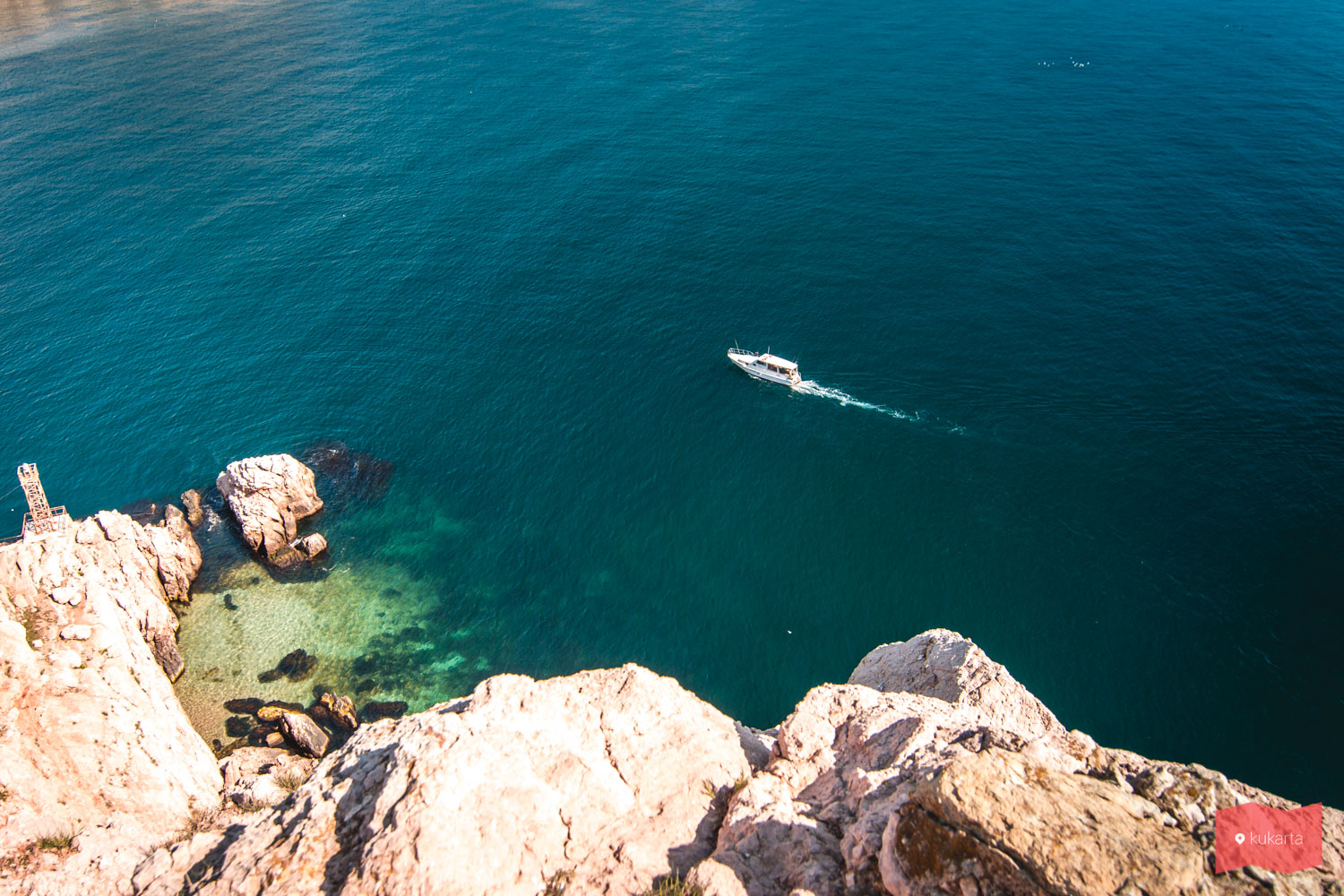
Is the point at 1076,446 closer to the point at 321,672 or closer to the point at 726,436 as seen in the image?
the point at 726,436

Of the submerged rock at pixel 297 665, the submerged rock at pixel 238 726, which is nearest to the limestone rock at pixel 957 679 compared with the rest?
the submerged rock at pixel 297 665

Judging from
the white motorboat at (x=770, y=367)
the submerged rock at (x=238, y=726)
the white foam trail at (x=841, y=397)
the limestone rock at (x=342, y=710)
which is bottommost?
the limestone rock at (x=342, y=710)

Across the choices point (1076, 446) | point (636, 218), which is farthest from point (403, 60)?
point (1076, 446)

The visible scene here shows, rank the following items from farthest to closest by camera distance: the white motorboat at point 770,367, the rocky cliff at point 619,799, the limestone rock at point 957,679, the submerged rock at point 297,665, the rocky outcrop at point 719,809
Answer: the white motorboat at point 770,367, the submerged rock at point 297,665, the limestone rock at point 957,679, the rocky cliff at point 619,799, the rocky outcrop at point 719,809

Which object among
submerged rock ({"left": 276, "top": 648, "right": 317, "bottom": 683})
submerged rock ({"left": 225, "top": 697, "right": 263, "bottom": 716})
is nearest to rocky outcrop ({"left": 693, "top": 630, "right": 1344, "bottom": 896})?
submerged rock ({"left": 276, "top": 648, "right": 317, "bottom": 683})

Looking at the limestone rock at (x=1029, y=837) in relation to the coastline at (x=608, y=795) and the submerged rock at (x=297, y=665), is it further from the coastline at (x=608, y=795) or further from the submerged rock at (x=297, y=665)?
the submerged rock at (x=297, y=665)

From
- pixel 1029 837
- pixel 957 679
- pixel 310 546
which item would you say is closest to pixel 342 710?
pixel 310 546

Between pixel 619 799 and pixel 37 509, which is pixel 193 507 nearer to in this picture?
pixel 37 509
